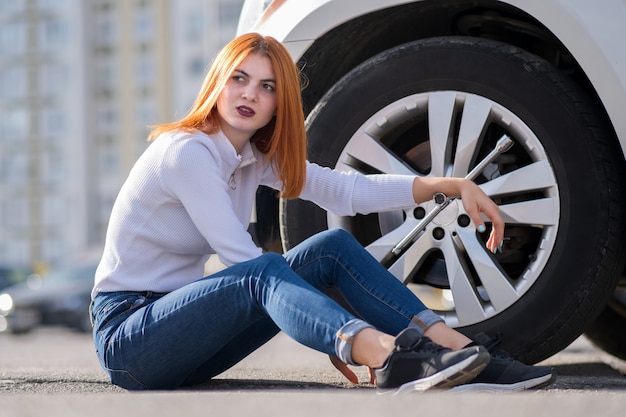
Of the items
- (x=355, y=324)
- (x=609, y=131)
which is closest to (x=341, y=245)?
(x=355, y=324)

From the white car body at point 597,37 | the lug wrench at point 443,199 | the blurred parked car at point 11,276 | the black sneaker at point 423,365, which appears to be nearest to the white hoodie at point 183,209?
the lug wrench at point 443,199

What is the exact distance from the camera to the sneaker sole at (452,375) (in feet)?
6.84

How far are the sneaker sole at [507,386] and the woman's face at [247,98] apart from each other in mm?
1023

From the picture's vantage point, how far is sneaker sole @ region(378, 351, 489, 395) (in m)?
2.09

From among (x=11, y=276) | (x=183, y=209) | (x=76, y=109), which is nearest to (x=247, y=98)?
(x=183, y=209)

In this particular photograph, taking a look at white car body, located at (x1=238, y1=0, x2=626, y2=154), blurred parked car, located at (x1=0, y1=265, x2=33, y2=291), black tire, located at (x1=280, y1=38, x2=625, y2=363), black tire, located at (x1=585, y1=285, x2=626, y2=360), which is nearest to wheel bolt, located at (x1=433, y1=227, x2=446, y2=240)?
black tire, located at (x1=280, y1=38, x2=625, y2=363)

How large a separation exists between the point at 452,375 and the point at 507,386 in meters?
0.23

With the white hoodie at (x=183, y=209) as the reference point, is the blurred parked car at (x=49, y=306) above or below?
below

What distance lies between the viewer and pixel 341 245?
2637 mm

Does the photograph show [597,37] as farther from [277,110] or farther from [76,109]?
[76,109]

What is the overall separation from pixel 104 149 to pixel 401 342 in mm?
51815

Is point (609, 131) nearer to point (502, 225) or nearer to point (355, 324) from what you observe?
point (502, 225)

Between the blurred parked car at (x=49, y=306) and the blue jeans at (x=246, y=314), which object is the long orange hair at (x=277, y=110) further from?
the blurred parked car at (x=49, y=306)

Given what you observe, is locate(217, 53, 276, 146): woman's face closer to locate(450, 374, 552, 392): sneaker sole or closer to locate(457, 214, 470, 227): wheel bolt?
locate(457, 214, 470, 227): wheel bolt
